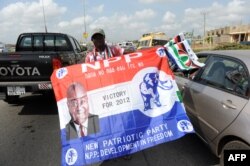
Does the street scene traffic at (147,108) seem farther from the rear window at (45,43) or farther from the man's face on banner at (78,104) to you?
the rear window at (45,43)

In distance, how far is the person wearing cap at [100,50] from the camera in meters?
4.34

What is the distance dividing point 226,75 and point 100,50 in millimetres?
1738


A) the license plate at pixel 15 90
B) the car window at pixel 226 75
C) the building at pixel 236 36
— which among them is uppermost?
the car window at pixel 226 75

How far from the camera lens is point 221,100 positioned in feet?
12.0

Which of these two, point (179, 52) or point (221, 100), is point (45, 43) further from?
point (221, 100)

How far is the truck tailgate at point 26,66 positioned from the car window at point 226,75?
342 cm

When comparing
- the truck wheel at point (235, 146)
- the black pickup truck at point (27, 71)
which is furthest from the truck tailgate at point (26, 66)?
the truck wheel at point (235, 146)

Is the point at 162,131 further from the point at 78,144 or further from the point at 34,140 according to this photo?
the point at 34,140

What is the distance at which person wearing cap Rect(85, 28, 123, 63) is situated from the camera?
4340 millimetres

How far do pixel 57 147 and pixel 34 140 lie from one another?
1.92ft

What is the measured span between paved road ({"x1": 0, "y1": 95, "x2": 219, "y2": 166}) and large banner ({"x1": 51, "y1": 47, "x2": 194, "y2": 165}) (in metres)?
0.68

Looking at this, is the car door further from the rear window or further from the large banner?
the rear window

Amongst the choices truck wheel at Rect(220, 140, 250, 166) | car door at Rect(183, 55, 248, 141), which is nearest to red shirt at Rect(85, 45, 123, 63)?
car door at Rect(183, 55, 248, 141)

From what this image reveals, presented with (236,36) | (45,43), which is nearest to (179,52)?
(45,43)
